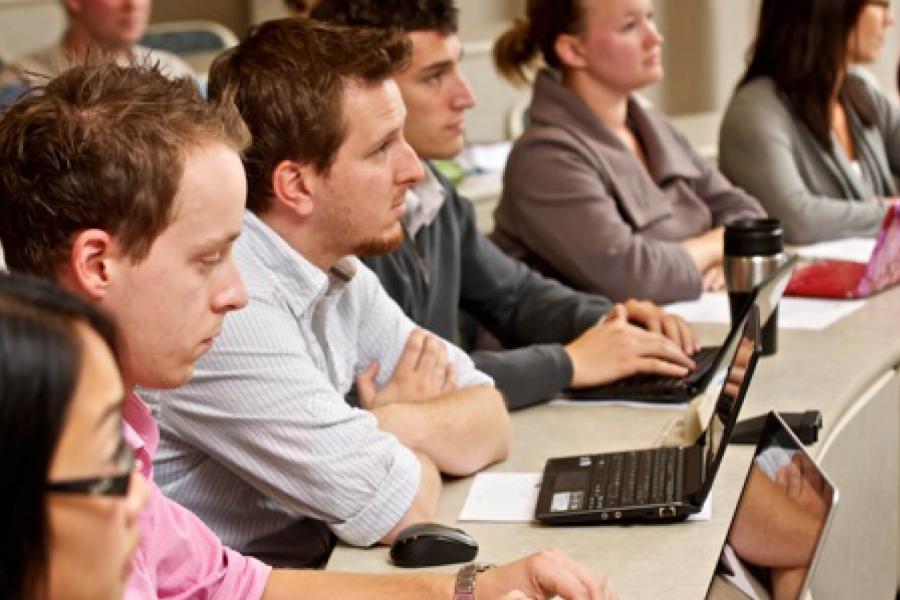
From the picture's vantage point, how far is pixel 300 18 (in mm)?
2098

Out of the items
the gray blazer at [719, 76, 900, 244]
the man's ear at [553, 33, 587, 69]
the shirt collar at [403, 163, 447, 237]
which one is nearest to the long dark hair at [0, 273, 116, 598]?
the shirt collar at [403, 163, 447, 237]

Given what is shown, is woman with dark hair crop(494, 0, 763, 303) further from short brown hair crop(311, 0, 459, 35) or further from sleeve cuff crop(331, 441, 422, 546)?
sleeve cuff crop(331, 441, 422, 546)

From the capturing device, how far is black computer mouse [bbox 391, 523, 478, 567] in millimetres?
1729

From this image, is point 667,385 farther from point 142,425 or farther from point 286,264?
point 142,425

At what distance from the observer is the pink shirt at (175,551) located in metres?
1.44

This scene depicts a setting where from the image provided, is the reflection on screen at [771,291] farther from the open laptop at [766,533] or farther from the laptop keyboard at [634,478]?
the open laptop at [766,533]

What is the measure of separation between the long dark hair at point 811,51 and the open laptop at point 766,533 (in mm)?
2253

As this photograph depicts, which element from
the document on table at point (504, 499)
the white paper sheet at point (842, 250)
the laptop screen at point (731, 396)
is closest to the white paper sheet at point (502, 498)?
the document on table at point (504, 499)

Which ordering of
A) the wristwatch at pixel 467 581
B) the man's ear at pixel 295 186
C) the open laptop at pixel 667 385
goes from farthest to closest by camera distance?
the open laptop at pixel 667 385, the man's ear at pixel 295 186, the wristwatch at pixel 467 581

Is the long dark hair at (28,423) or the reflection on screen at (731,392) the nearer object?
the long dark hair at (28,423)

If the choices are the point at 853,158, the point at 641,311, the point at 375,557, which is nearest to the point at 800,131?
the point at 853,158

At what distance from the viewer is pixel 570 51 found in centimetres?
321

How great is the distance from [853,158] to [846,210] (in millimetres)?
458

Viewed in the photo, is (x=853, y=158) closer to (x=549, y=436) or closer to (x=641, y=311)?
(x=641, y=311)
